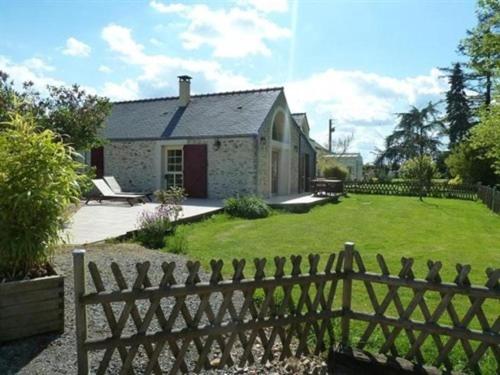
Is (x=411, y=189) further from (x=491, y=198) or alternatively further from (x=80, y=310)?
(x=80, y=310)

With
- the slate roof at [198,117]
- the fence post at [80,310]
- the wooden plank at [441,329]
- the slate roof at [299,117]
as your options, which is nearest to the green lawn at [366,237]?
the wooden plank at [441,329]

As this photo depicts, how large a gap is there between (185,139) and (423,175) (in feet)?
44.2

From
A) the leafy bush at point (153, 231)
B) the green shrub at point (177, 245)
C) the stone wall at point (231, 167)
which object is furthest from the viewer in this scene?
the stone wall at point (231, 167)

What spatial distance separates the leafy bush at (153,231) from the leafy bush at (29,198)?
13.1 feet

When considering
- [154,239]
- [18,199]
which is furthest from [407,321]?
[154,239]

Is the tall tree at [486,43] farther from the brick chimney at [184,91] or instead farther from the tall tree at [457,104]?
the tall tree at [457,104]

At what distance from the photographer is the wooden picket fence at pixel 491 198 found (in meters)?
15.0

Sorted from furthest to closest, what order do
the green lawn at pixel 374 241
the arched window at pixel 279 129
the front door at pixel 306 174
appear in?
the front door at pixel 306 174 → the arched window at pixel 279 129 → the green lawn at pixel 374 241

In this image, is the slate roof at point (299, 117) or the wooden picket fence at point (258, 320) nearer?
the wooden picket fence at point (258, 320)

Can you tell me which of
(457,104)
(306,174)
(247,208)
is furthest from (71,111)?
(457,104)

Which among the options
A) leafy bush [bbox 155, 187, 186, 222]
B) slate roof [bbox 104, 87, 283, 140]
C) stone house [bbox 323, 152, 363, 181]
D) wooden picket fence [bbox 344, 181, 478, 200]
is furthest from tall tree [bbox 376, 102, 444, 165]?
leafy bush [bbox 155, 187, 186, 222]

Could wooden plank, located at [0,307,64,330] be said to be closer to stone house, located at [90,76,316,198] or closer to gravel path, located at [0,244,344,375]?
gravel path, located at [0,244,344,375]

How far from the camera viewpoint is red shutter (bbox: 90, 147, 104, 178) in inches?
760

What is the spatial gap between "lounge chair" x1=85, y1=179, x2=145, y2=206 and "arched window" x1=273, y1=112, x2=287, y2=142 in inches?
299
